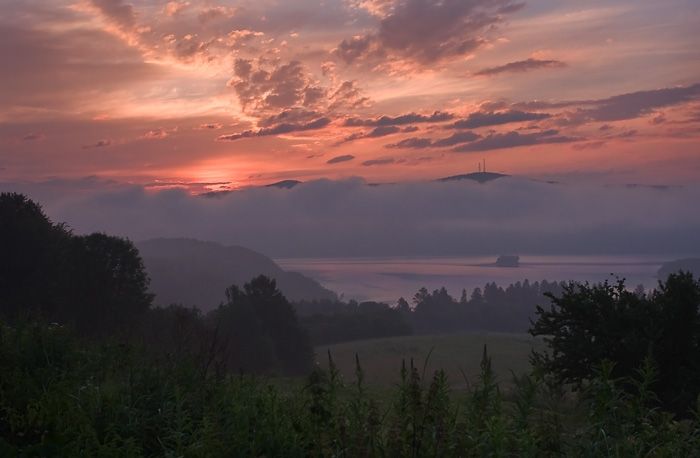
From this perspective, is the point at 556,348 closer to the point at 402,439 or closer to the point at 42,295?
the point at 402,439

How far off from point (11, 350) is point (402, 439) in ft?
25.6

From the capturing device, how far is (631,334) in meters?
16.7

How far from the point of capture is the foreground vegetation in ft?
22.3

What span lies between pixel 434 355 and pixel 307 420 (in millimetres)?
56736

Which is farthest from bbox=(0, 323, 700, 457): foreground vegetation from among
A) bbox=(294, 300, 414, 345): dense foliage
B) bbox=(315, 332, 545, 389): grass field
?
bbox=(294, 300, 414, 345): dense foliage

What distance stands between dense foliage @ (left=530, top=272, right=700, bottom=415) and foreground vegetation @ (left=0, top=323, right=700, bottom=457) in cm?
914

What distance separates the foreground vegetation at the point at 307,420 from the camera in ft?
22.3

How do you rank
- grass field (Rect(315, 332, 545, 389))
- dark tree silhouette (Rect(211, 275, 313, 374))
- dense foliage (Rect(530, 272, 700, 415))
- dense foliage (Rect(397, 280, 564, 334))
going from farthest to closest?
dense foliage (Rect(397, 280, 564, 334))
grass field (Rect(315, 332, 545, 389))
dark tree silhouette (Rect(211, 275, 313, 374))
dense foliage (Rect(530, 272, 700, 415))

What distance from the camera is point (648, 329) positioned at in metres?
16.9

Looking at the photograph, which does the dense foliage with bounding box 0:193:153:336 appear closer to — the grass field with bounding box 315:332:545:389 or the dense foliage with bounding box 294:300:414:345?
the grass field with bounding box 315:332:545:389

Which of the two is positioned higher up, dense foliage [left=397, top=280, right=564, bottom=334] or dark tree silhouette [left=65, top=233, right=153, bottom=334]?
dark tree silhouette [left=65, top=233, right=153, bottom=334]

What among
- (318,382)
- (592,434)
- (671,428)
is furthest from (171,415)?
(671,428)

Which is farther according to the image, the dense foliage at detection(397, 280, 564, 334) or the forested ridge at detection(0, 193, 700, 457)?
the dense foliage at detection(397, 280, 564, 334)

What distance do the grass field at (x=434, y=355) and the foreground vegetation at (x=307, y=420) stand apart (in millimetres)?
38960
